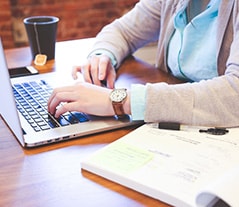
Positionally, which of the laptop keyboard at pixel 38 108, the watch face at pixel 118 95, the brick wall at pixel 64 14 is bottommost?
the brick wall at pixel 64 14

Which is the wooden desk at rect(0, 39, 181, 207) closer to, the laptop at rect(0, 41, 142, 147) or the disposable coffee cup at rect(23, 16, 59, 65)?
the laptop at rect(0, 41, 142, 147)

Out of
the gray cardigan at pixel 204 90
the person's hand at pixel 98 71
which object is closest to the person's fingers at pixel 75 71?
the person's hand at pixel 98 71

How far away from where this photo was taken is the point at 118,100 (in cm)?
100

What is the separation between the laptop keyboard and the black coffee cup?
0.23 m

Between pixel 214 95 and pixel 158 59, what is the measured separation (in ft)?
1.62

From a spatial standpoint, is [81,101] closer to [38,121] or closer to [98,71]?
[38,121]

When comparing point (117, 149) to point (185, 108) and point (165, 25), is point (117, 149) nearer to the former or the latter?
point (185, 108)

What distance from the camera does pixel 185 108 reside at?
0.95 m

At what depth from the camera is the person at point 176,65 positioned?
0.96 m

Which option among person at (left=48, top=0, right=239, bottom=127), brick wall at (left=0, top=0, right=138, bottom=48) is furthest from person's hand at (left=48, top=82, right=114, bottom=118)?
brick wall at (left=0, top=0, right=138, bottom=48)

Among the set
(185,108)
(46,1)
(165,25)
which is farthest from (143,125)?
(46,1)

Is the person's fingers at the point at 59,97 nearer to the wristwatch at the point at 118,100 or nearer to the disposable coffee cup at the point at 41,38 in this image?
the wristwatch at the point at 118,100

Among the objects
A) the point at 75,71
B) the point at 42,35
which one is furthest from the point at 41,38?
the point at 75,71

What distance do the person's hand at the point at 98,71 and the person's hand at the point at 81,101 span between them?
0.20 metres
